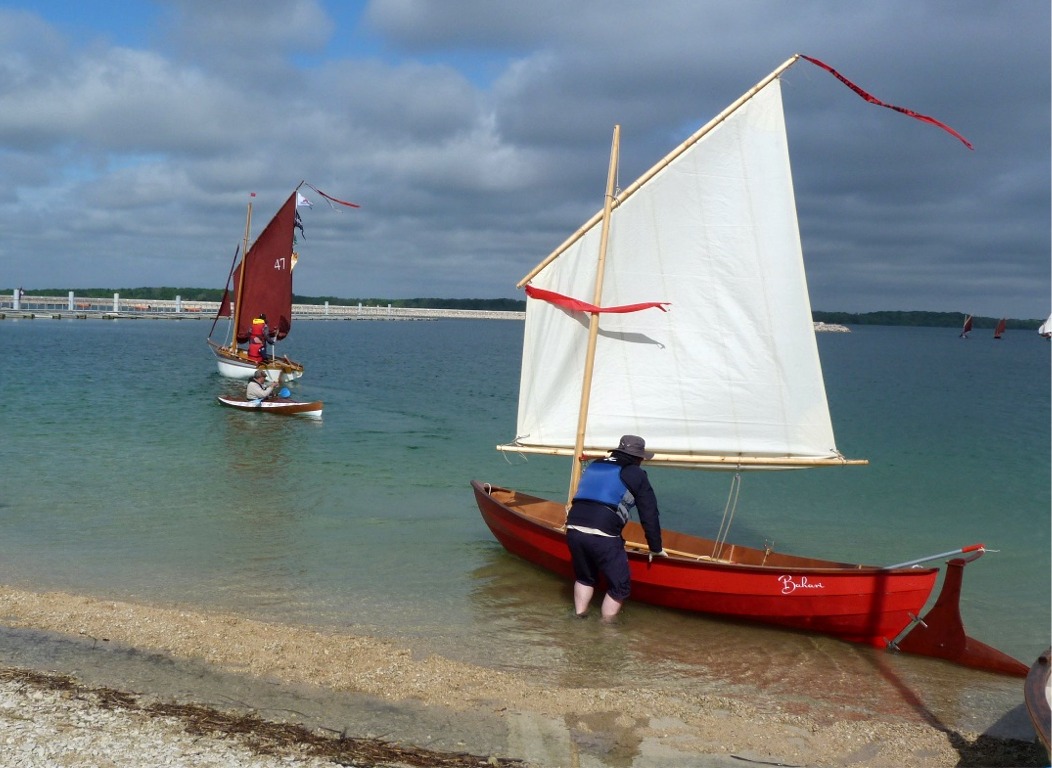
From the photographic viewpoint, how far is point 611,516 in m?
10.5

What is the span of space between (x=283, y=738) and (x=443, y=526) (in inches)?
372

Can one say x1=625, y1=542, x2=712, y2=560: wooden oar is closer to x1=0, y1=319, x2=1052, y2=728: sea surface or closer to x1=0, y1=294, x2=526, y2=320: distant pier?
x1=0, y1=319, x2=1052, y2=728: sea surface

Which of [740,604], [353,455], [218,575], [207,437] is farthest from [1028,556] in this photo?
[207,437]

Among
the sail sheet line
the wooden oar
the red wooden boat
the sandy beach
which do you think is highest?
the red wooden boat

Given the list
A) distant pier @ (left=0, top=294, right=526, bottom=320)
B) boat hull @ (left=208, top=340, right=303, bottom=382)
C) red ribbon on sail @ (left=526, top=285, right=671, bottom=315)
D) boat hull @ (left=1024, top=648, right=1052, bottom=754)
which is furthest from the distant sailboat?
distant pier @ (left=0, top=294, right=526, bottom=320)

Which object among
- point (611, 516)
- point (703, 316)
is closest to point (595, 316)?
point (703, 316)

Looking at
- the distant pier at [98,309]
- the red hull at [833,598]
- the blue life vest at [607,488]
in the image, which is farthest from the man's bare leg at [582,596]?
the distant pier at [98,309]

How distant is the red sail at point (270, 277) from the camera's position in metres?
38.7

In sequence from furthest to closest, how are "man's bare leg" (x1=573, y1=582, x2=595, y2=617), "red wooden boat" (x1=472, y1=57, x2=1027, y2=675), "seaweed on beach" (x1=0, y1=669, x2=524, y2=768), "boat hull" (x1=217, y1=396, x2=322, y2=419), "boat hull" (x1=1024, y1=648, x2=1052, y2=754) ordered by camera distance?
"boat hull" (x1=217, y1=396, x2=322, y2=419) → "red wooden boat" (x1=472, y1=57, x2=1027, y2=675) → "man's bare leg" (x1=573, y1=582, x2=595, y2=617) → "seaweed on beach" (x1=0, y1=669, x2=524, y2=768) → "boat hull" (x1=1024, y1=648, x2=1052, y2=754)

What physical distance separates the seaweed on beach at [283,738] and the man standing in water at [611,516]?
4.02m

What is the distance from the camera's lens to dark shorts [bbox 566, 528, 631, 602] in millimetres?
10555

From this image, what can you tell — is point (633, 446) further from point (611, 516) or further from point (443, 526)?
point (443, 526)

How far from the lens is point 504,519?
1297 cm

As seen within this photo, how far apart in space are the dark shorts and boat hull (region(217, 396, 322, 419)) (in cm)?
2023
